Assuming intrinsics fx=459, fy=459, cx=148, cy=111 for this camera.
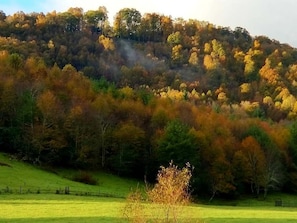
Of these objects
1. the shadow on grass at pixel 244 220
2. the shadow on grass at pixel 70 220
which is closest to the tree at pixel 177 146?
the shadow on grass at pixel 244 220

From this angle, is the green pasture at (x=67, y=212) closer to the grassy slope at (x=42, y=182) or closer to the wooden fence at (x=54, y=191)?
the wooden fence at (x=54, y=191)

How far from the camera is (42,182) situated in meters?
69.1

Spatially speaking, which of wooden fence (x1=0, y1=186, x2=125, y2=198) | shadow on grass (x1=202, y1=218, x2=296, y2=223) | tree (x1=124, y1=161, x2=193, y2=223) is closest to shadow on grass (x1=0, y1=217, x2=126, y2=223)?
shadow on grass (x1=202, y1=218, x2=296, y2=223)

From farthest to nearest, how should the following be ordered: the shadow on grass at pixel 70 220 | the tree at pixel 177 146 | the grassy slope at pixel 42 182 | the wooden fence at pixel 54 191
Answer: the tree at pixel 177 146
the grassy slope at pixel 42 182
the wooden fence at pixel 54 191
the shadow on grass at pixel 70 220

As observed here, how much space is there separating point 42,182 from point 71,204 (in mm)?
17026

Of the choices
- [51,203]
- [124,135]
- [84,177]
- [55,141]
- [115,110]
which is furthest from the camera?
[115,110]

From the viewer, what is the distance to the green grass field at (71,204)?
44.0 metres

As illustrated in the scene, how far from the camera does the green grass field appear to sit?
4397cm

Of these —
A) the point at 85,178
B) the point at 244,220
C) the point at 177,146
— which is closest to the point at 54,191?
the point at 85,178

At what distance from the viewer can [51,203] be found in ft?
176

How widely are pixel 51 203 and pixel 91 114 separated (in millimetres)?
39974

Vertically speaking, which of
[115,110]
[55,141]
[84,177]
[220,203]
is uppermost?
[115,110]

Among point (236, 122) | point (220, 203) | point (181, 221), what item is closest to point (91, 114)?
point (220, 203)

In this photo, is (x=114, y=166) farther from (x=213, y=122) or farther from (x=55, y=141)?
(x=213, y=122)
